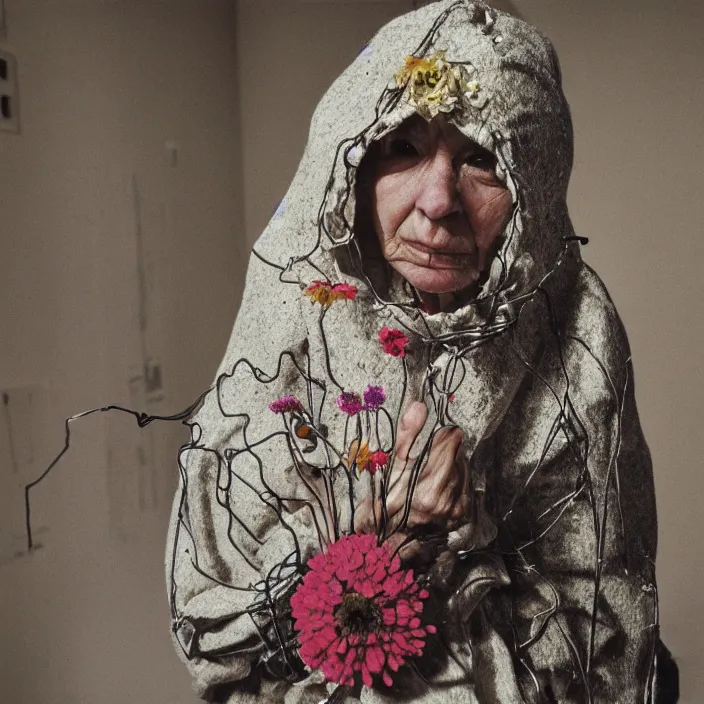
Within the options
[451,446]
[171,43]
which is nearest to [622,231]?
[451,446]

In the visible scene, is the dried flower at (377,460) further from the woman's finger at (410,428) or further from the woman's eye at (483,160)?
the woman's eye at (483,160)

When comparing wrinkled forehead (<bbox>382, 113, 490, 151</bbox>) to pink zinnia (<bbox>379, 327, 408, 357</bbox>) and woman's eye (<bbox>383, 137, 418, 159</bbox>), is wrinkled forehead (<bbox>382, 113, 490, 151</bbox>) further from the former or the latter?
pink zinnia (<bbox>379, 327, 408, 357</bbox>)

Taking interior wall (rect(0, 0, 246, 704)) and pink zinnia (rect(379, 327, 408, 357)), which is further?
interior wall (rect(0, 0, 246, 704))

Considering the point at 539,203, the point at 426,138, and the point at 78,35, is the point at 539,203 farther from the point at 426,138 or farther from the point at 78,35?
the point at 78,35

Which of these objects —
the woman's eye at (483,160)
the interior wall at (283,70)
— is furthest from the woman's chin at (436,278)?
the interior wall at (283,70)

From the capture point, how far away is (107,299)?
1396 mm

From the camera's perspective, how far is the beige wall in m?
1.29

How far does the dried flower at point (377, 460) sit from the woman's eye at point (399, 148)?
0.31m

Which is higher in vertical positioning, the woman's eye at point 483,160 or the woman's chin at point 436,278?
the woman's eye at point 483,160

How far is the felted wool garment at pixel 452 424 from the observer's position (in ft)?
3.19

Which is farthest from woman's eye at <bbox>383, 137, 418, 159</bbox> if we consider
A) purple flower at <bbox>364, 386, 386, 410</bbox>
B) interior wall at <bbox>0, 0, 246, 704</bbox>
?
interior wall at <bbox>0, 0, 246, 704</bbox>

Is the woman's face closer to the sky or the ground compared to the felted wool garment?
closer to the sky

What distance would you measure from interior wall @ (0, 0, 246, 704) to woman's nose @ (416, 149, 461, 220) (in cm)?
53

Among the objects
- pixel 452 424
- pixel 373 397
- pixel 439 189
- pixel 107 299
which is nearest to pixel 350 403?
pixel 373 397
